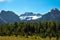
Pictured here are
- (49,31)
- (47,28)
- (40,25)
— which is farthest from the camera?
(40,25)

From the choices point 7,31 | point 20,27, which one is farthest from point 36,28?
point 7,31

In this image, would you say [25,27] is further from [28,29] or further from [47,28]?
[47,28]

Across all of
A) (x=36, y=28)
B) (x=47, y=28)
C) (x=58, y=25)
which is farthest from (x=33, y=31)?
(x=58, y=25)

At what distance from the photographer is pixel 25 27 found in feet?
491

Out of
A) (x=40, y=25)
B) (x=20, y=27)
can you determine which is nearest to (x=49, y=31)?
(x=40, y=25)

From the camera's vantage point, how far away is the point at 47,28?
140 m

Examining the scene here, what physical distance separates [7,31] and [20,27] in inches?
551

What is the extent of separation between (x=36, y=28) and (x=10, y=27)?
2273cm

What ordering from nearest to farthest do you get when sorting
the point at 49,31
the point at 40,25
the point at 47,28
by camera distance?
the point at 49,31
the point at 47,28
the point at 40,25

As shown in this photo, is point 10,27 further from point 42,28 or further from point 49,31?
point 49,31

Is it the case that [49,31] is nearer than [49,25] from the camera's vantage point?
Yes

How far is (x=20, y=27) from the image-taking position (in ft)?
493

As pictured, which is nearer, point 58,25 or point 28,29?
point 58,25

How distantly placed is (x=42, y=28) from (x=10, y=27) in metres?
27.6
